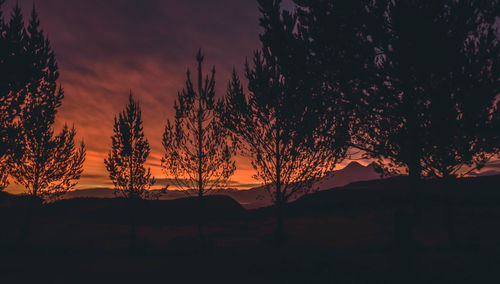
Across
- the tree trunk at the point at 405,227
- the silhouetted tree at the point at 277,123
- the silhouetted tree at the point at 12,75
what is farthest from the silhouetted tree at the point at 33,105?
the tree trunk at the point at 405,227

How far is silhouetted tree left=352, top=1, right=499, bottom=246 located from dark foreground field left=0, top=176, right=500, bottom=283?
123 inches

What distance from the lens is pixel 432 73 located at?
11.1 m

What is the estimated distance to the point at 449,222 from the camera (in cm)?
1875

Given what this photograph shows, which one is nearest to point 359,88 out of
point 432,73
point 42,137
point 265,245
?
point 432,73

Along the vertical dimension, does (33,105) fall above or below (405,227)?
above

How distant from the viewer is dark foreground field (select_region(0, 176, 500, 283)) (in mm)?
11586

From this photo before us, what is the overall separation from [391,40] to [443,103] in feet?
10.3

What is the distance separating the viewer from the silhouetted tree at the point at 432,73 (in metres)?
11.1

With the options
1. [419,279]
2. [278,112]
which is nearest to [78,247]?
[278,112]

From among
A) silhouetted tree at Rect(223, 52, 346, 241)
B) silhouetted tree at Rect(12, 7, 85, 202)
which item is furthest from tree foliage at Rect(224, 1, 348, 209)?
silhouetted tree at Rect(12, 7, 85, 202)

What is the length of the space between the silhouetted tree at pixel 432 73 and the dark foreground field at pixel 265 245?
312cm

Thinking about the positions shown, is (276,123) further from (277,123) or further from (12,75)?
(12,75)

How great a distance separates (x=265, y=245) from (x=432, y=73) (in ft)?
48.9

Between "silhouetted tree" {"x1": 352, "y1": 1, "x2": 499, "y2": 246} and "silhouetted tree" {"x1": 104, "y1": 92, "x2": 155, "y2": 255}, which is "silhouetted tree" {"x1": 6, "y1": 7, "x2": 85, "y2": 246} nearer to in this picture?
"silhouetted tree" {"x1": 104, "y1": 92, "x2": 155, "y2": 255}
